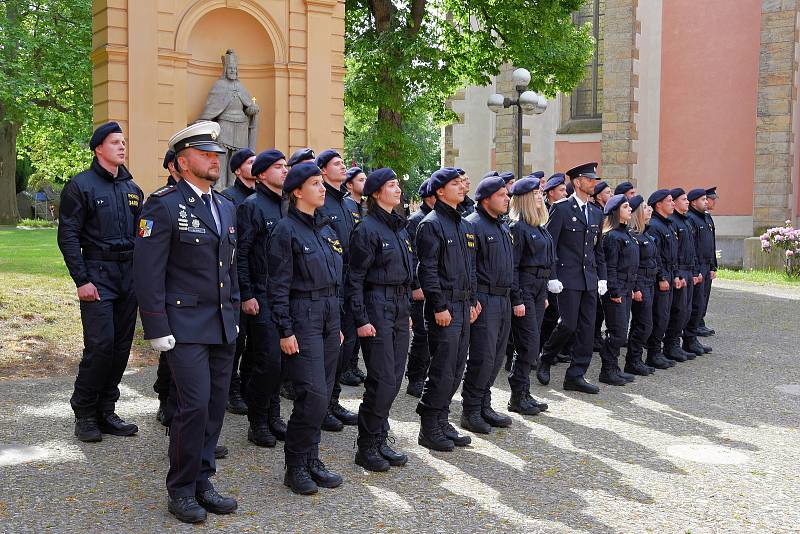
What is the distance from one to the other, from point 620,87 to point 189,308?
21.5 metres

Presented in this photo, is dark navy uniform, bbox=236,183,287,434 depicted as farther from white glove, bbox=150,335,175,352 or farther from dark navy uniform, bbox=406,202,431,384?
dark navy uniform, bbox=406,202,431,384

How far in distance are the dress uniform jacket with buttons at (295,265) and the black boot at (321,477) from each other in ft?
2.82

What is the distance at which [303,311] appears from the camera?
5.46 meters

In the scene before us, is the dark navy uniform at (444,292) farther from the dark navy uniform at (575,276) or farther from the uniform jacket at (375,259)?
the dark navy uniform at (575,276)

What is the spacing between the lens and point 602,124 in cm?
2530

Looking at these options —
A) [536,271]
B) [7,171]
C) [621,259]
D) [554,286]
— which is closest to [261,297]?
[536,271]

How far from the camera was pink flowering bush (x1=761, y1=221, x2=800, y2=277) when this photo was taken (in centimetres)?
2056

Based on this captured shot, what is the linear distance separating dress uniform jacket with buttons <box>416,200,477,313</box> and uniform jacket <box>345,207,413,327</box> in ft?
0.98

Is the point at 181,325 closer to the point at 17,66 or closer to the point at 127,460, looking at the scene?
the point at 127,460

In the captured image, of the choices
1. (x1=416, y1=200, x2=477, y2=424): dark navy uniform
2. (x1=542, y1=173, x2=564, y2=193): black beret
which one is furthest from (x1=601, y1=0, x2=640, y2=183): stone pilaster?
(x1=416, y1=200, x2=477, y2=424): dark navy uniform

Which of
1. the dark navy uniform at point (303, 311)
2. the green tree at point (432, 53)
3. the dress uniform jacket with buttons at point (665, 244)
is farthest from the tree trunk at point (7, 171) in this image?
the dark navy uniform at point (303, 311)

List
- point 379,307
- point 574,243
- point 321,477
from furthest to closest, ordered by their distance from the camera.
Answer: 1. point 574,243
2. point 379,307
3. point 321,477

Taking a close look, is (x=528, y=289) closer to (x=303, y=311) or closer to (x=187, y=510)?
(x=303, y=311)

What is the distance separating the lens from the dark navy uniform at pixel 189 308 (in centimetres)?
487
